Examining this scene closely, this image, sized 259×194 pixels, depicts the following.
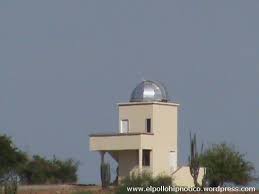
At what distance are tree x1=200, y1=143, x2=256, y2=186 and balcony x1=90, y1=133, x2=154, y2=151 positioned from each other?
6.01 m

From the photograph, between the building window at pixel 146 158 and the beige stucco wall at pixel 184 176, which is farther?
the building window at pixel 146 158

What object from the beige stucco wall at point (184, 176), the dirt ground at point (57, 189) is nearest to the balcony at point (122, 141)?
the beige stucco wall at point (184, 176)

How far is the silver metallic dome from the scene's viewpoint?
70.4m

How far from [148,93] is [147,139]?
404 cm

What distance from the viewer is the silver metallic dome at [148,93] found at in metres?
70.4

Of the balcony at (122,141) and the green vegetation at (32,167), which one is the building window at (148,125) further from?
the green vegetation at (32,167)

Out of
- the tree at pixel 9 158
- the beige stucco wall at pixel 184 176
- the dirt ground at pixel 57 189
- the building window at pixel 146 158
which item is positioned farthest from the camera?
the tree at pixel 9 158

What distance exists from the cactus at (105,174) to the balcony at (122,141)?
1499mm

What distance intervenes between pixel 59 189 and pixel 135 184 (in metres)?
6.42

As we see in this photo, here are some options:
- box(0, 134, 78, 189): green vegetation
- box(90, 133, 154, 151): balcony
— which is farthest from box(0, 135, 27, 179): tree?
box(90, 133, 154, 151): balcony

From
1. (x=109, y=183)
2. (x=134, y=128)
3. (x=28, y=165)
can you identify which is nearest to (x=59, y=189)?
(x=109, y=183)

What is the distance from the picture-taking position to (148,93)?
70.6m

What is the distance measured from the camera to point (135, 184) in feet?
189

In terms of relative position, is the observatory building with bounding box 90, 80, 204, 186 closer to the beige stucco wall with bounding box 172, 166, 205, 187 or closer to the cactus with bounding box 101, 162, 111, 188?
the beige stucco wall with bounding box 172, 166, 205, 187
